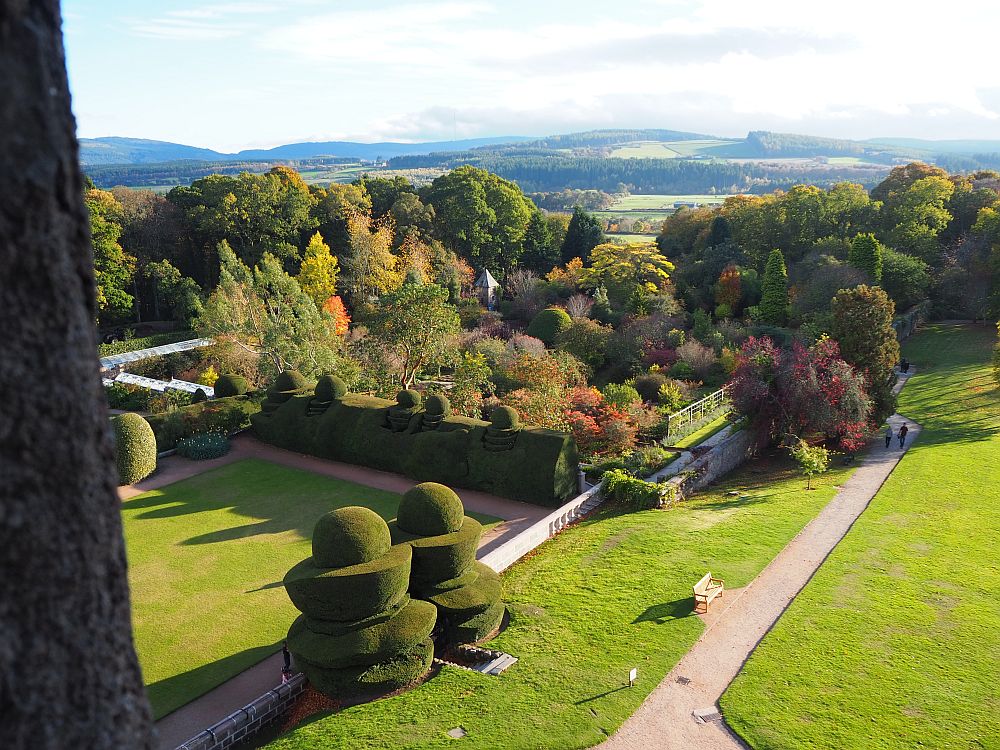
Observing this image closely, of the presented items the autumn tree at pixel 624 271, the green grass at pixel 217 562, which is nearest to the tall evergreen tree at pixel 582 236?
the autumn tree at pixel 624 271

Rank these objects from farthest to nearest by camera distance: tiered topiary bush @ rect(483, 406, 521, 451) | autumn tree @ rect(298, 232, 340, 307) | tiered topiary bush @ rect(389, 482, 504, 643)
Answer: autumn tree @ rect(298, 232, 340, 307)
tiered topiary bush @ rect(483, 406, 521, 451)
tiered topiary bush @ rect(389, 482, 504, 643)

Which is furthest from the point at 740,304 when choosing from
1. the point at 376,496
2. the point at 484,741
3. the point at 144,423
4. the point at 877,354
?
the point at 484,741

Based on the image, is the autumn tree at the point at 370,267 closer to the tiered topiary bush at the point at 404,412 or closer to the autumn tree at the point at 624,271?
the autumn tree at the point at 624,271

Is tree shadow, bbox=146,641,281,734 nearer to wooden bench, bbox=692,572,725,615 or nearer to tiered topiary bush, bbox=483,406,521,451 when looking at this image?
wooden bench, bbox=692,572,725,615

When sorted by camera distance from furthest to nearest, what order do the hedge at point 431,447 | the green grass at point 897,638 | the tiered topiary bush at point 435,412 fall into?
the tiered topiary bush at point 435,412, the hedge at point 431,447, the green grass at point 897,638

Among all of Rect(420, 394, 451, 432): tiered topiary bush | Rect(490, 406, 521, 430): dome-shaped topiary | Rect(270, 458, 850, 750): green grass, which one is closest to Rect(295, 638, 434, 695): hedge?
Rect(270, 458, 850, 750): green grass
